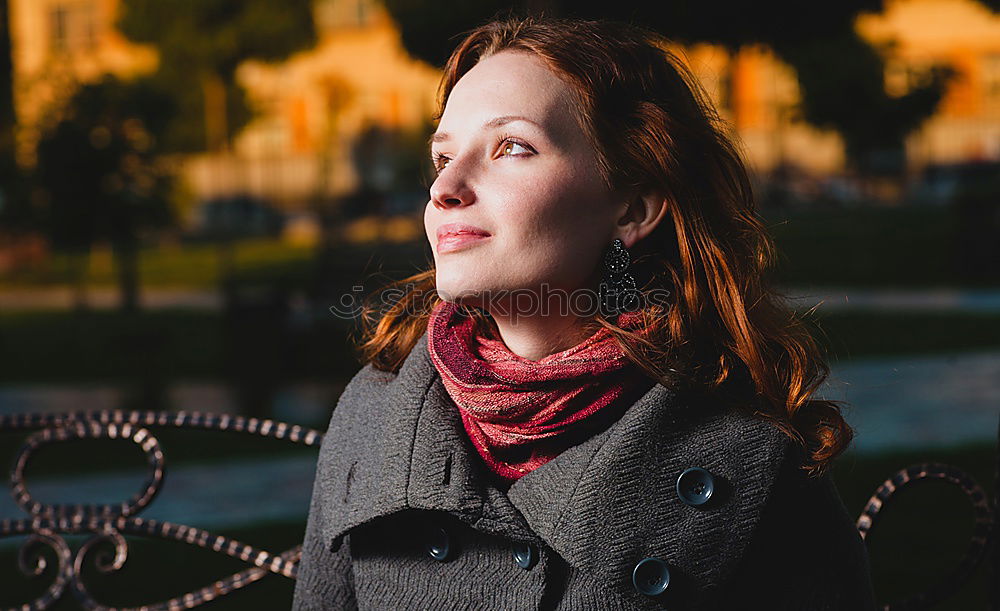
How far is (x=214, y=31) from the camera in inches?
723

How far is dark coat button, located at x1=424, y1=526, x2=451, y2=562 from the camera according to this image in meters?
1.81

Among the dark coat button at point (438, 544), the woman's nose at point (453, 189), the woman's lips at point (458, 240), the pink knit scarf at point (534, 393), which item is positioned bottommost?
the dark coat button at point (438, 544)

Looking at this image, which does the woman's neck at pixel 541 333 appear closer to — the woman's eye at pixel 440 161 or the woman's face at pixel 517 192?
the woman's face at pixel 517 192

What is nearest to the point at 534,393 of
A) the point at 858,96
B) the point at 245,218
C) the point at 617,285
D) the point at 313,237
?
the point at 617,285

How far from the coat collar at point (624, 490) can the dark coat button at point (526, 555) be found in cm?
3

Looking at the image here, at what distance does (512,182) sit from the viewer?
1649 mm

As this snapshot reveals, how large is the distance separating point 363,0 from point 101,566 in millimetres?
30411

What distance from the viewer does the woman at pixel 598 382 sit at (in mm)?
1666

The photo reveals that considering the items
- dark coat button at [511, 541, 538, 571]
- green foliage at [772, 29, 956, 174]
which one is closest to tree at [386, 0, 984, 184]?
green foliage at [772, 29, 956, 174]

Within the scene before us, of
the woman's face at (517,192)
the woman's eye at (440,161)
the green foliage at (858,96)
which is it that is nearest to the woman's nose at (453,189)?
the woman's face at (517,192)

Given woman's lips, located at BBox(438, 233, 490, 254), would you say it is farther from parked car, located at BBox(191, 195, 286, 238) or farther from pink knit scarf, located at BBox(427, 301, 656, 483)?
parked car, located at BBox(191, 195, 286, 238)

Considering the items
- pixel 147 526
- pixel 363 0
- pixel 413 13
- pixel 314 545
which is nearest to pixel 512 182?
pixel 314 545

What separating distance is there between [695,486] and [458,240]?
18.9 inches

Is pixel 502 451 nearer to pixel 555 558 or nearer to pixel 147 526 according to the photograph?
pixel 555 558
